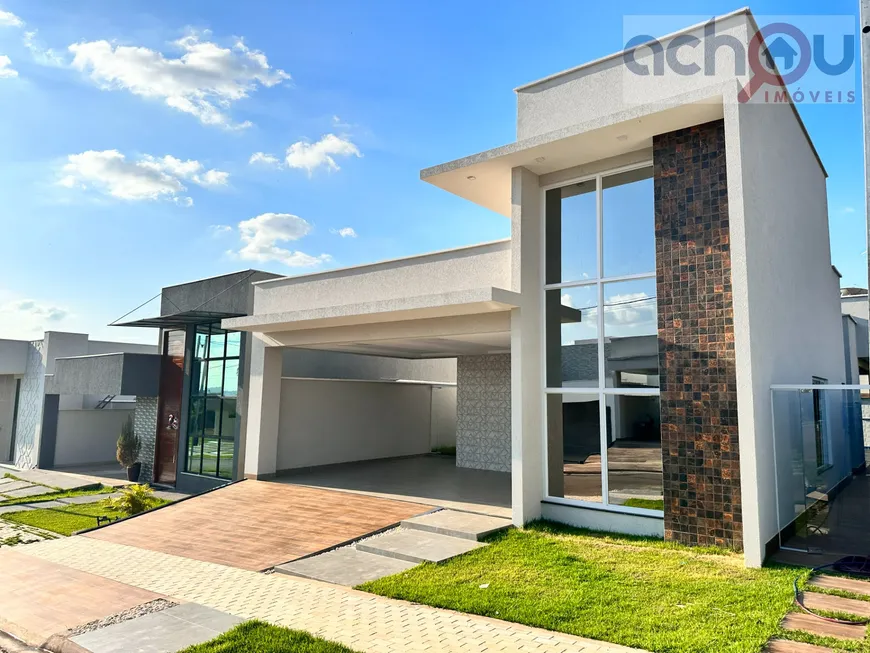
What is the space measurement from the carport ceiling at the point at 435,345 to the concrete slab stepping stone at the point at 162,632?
6.13 meters

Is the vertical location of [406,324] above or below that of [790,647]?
above

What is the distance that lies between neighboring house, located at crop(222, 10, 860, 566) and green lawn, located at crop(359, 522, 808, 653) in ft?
2.21

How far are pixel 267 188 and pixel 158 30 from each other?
16.7ft

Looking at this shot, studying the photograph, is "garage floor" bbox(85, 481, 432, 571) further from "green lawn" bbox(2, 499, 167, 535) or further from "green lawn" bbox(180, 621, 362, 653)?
"green lawn" bbox(180, 621, 362, 653)

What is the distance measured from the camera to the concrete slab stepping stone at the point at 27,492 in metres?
16.1

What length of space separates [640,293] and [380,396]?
10454 mm

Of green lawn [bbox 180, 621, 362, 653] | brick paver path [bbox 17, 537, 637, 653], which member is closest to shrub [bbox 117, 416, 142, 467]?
brick paver path [bbox 17, 537, 637, 653]

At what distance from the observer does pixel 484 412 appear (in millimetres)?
16062

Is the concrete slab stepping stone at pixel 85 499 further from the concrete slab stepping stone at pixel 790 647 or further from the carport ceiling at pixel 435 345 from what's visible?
the concrete slab stepping stone at pixel 790 647

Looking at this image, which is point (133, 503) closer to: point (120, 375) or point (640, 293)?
point (120, 375)

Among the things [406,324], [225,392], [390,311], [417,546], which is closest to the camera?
[417,546]

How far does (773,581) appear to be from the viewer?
6.22 meters

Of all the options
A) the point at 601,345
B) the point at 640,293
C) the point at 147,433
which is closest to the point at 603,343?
the point at 601,345

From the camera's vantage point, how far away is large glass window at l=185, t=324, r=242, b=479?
14852 millimetres
